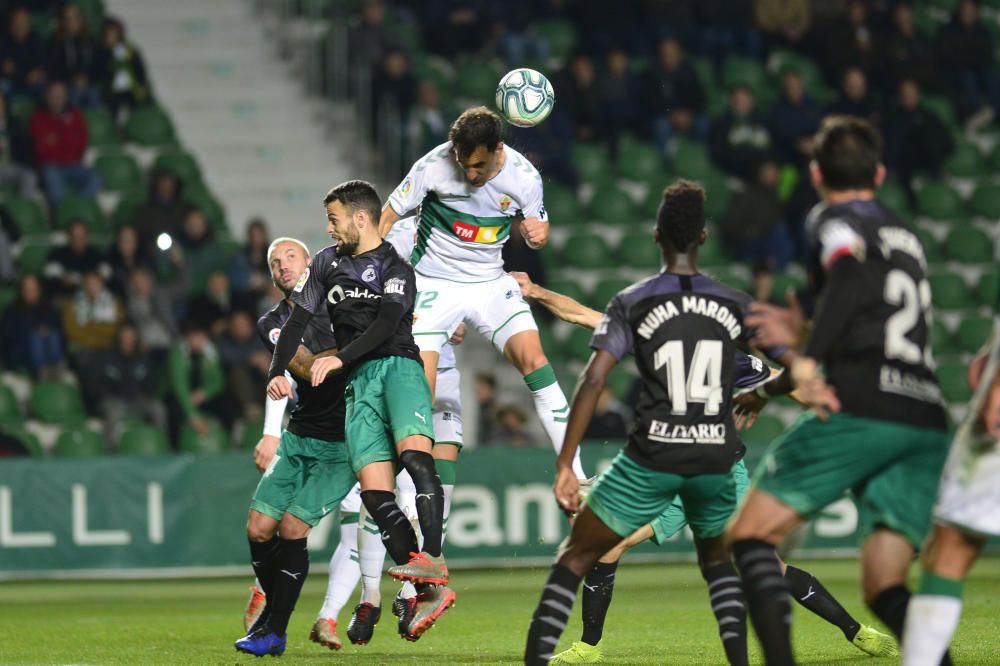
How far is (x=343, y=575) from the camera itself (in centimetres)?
852

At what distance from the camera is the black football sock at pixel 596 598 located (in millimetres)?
7777

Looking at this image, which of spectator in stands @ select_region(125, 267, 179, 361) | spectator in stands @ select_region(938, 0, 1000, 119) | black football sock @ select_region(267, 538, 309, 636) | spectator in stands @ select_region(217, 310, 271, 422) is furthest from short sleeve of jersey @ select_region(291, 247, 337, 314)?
spectator in stands @ select_region(938, 0, 1000, 119)

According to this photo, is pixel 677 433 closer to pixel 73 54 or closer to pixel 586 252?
pixel 586 252

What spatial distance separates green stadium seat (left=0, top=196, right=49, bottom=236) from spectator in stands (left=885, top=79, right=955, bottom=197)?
403 inches

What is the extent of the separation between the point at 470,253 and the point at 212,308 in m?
7.34

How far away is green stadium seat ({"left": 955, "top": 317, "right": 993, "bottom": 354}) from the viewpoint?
17.3 meters

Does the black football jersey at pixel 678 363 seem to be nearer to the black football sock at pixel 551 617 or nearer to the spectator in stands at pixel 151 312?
the black football sock at pixel 551 617

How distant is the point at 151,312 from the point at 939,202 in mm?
9868

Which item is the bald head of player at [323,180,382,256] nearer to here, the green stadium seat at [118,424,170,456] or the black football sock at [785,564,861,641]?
the black football sock at [785,564,861,641]

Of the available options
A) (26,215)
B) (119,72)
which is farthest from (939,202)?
(26,215)

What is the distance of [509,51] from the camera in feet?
63.7

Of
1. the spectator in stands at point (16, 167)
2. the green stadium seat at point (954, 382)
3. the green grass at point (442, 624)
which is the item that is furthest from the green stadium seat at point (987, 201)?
the spectator in stands at point (16, 167)

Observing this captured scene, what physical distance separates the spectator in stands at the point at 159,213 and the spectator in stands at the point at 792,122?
7.30 meters

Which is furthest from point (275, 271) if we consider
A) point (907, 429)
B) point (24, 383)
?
point (24, 383)
